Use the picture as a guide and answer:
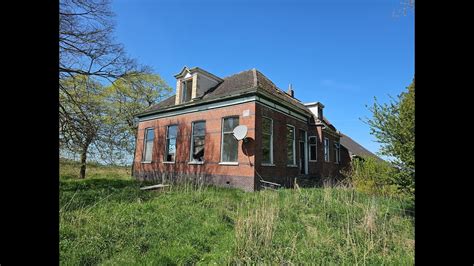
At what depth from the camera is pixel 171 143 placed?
16.8 meters

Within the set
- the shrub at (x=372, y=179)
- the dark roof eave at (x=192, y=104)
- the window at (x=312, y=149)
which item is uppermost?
the dark roof eave at (x=192, y=104)

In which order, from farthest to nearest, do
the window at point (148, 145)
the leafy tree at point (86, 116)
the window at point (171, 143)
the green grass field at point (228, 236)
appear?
the window at point (148, 145)
the window at point (171, 143)
the leafy tree at point (86, 116)
the green grass field at point (228, 236)

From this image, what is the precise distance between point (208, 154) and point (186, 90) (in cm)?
497

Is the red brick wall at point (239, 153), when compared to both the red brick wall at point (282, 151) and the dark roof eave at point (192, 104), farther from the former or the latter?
the dark roof eave at point (192, 104)

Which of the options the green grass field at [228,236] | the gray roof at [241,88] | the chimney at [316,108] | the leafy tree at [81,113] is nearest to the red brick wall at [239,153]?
the gray roof at [241,88]

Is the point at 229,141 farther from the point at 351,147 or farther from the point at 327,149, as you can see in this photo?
the point at 351,147

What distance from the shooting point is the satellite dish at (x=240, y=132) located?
39.5 feet

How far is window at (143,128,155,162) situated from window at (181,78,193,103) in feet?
12.9

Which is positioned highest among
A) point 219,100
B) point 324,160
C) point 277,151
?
point 219,100

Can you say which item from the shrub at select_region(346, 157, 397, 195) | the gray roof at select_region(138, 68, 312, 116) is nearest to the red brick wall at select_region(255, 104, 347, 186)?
the gray roof at select_region(138, 68, 312, 116)

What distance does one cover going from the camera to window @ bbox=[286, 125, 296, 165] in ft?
49.1

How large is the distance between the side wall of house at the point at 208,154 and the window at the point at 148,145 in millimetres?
371

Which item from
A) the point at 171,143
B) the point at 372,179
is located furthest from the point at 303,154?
the point at 171,143
